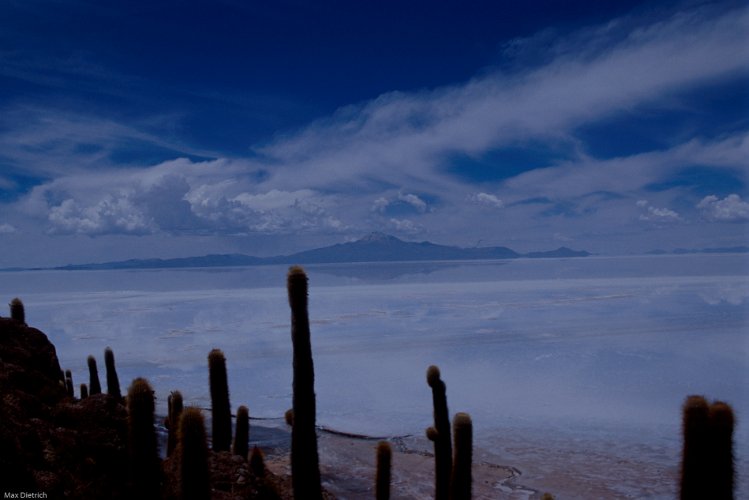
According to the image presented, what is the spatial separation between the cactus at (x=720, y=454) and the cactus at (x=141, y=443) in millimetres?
4769

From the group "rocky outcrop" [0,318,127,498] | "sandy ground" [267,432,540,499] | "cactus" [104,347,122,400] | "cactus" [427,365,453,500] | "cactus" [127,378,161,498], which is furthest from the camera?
"cactus" [104,347,122,400]

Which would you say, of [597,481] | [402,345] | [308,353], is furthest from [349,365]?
[308,353]

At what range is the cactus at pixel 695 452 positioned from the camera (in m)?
3.40

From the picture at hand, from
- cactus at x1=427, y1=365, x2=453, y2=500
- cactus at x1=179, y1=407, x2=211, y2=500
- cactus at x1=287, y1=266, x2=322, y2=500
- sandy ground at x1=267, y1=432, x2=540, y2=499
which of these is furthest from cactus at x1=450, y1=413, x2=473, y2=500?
sandy ground at x1=267, y1=432, x2=540, y2=499

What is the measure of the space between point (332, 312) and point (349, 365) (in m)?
18.6

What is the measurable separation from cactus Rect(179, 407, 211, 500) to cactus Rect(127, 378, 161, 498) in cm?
74

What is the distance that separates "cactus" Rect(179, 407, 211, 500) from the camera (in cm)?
510

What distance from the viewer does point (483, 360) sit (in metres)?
24.5

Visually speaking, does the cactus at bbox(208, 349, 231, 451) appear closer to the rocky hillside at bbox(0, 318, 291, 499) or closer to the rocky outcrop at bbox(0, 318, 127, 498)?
the rocky hillside at bbox(0, 318, 291, 499)

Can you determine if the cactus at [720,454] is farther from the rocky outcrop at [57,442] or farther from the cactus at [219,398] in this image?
the cactus at [219,398]

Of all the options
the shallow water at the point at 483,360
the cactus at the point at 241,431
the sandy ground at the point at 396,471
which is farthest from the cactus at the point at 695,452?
the shallow water at the point at 483,360

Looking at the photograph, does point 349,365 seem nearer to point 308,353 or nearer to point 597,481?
point 597,481

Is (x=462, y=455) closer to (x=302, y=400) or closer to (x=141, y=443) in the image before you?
(x=302, y=400)

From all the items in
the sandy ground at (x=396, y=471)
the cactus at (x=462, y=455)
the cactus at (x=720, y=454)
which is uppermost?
the cactus at (x=720, y=454)
